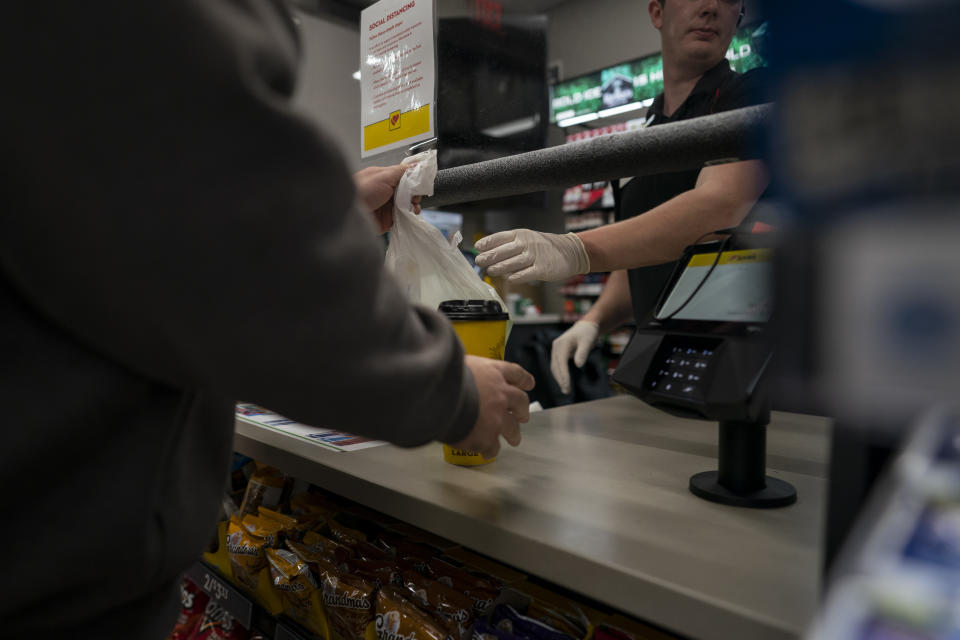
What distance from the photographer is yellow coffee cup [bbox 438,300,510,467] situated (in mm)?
859

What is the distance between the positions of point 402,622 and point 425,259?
1.90ft

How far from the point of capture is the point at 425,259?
1.00 meters

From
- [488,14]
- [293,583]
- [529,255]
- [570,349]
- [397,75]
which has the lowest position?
[293,583]

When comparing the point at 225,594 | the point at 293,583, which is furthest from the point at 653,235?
the point at 225,594

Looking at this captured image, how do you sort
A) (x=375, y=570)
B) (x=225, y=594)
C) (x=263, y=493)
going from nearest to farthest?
(x=375, y=570) → (x=225, y=594) → (x=263, y=493)

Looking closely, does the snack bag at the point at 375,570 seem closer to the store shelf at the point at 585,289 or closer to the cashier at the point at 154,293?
the cashier at the point at 154,293

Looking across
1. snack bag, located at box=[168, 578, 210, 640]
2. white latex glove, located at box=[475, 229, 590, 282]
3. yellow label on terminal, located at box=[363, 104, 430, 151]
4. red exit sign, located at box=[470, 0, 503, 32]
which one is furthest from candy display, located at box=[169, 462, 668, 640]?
red exit sign, located at box=[470, 0, 503, 32]

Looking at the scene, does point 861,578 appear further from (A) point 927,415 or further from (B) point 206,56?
(B) point 206,56

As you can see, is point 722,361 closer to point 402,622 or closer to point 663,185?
point 402,622

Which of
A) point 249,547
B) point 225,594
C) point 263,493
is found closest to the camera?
point 249,547

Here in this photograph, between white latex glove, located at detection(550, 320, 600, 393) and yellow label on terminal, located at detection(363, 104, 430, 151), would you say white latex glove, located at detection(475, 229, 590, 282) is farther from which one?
white latex glove, located at detection(550, 320, 600, 393)

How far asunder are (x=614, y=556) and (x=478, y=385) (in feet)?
0.78

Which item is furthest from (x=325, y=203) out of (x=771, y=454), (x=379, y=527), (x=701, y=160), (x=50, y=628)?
(x=379, y=527)

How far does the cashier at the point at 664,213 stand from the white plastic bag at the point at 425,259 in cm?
10
